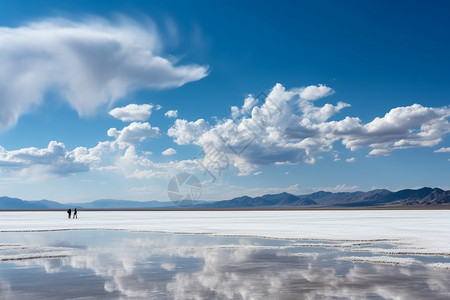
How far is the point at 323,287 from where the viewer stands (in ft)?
45.8

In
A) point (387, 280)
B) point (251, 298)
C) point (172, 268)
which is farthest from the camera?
point (172, 268)

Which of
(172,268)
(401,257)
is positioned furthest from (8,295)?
(401,257)

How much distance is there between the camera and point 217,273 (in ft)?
54.9

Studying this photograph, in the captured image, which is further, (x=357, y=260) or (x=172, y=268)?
(x=357, y=260)

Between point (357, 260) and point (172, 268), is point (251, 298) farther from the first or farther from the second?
point (357, 260)

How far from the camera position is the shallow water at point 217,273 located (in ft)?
43.1

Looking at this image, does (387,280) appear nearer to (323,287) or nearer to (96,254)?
(323,287)

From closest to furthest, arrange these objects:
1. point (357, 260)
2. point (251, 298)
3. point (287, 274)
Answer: point (251, 298) < point (287, 274) < point (357, 260)

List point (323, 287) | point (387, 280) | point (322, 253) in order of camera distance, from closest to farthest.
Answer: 1. point (323, 287)
2. point (387, 280)
3. point (322, 253)

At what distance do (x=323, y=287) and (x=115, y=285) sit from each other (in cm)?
676

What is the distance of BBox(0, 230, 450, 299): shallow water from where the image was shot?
518 inches

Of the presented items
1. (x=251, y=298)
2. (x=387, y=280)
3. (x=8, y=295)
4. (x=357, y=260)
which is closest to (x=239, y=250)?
(x=357, y=260)

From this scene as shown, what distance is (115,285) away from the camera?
1445cm

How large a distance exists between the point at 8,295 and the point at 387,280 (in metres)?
12.2
